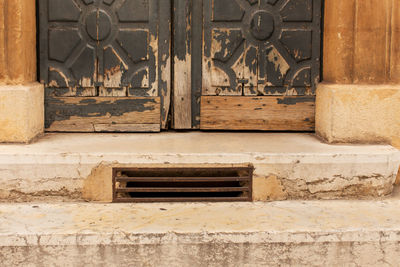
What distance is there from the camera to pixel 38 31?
4.79 meters

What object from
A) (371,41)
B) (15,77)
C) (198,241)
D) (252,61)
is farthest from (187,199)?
(371,41)

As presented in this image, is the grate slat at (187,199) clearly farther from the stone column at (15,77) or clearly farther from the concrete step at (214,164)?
the stone column at (15,77)

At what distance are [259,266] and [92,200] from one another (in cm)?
133

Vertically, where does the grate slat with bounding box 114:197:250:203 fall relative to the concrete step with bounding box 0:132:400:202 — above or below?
below

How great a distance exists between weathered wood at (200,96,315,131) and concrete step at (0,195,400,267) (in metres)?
1.46

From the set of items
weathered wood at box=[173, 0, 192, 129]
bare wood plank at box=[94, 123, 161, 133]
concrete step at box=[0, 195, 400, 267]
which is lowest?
concrete step at box=[0, 195, 400, 267]

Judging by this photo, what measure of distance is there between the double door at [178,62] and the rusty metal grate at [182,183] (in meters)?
0.81

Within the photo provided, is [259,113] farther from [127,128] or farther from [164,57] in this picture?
[127,128]

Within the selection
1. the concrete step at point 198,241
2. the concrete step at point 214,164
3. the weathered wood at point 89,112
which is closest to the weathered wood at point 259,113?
the weathered wood at point 89,112

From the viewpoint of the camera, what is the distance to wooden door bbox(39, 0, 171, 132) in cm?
481

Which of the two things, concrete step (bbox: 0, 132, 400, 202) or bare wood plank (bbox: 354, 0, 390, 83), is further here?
bare wood plank (bbox: 354, 0, 390, 83)

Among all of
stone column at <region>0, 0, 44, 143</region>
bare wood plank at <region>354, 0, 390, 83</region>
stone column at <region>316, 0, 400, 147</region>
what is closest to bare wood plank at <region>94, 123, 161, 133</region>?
stone column at <region>0, 0, 44, 143</region>

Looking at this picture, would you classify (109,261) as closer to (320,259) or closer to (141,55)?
(320,259)

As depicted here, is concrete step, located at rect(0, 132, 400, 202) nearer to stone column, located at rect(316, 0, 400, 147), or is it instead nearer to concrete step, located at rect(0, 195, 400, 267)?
stone column, located at rect(316, 0, 400, 147)
